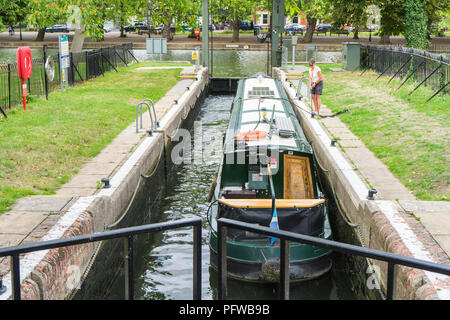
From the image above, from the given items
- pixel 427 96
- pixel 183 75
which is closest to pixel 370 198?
pixel 427 96

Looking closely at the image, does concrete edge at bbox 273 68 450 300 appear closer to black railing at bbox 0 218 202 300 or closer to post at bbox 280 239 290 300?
post at bbox 280 239 290 300

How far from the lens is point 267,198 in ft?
33.0

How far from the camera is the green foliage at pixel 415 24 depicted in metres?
31.4

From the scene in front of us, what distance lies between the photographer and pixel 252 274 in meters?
9.08

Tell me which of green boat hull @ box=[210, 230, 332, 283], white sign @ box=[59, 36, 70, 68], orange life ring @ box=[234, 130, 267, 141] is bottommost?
green boat hull @ box=[210, 230, 332, 283]

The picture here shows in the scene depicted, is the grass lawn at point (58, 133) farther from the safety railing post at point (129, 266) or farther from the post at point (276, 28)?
the post at point (276, 28)

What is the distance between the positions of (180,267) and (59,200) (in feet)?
7.71

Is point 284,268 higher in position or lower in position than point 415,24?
lower

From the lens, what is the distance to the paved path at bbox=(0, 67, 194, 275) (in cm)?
773

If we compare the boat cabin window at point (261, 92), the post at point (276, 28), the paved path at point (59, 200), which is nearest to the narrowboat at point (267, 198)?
the paved path at point (59, 200)

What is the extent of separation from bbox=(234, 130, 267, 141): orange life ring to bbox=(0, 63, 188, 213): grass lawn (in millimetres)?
3395

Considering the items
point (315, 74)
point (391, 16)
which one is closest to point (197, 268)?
point (315, 74)

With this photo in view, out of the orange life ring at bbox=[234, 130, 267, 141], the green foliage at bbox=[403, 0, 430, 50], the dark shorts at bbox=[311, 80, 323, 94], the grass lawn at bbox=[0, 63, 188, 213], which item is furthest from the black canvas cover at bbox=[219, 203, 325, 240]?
the green foliage at bbox=[403, 0, 430, 50]

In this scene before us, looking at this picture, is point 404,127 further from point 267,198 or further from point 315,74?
→ point 267,198
